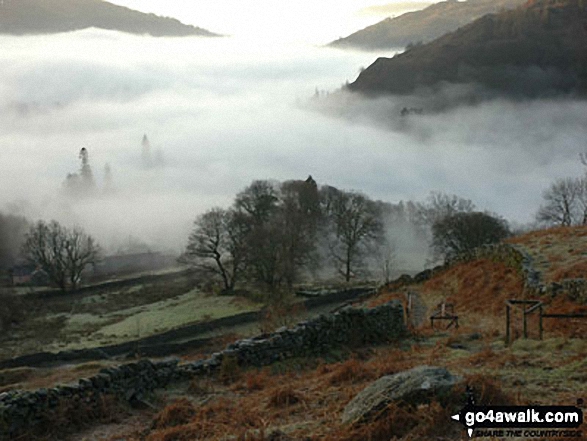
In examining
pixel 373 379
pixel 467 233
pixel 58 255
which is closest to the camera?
pixel 373 379

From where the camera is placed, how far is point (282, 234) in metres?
56.6

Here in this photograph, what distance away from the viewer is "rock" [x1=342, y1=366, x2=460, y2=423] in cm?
825

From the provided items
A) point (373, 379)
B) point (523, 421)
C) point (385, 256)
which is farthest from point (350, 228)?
point (523, 421)

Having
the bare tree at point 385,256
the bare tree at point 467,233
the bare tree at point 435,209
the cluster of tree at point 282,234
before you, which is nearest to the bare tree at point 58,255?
the cluster of tree at point 282,234

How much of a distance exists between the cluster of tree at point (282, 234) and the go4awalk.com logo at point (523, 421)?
44.2 m

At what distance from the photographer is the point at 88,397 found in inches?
450

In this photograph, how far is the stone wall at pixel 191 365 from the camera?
10.6 m

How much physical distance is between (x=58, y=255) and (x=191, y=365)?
6093 centimetres

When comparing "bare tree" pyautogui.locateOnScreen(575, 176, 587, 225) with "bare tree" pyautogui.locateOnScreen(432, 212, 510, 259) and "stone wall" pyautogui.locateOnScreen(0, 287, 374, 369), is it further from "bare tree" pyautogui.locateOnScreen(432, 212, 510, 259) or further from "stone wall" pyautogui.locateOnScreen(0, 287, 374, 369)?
"stone wall" pyautogui.locateOnScreen(0, 287, 374, 369)

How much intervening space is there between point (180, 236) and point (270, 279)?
55.3 m

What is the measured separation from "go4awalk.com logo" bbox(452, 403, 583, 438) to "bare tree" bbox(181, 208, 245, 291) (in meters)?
50.2

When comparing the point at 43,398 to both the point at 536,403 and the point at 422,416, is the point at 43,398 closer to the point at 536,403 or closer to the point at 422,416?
the point at 422,416

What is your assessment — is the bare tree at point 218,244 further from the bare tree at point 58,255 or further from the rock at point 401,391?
the rock at point 401,391

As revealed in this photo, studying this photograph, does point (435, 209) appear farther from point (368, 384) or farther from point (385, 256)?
point (368, 384)
